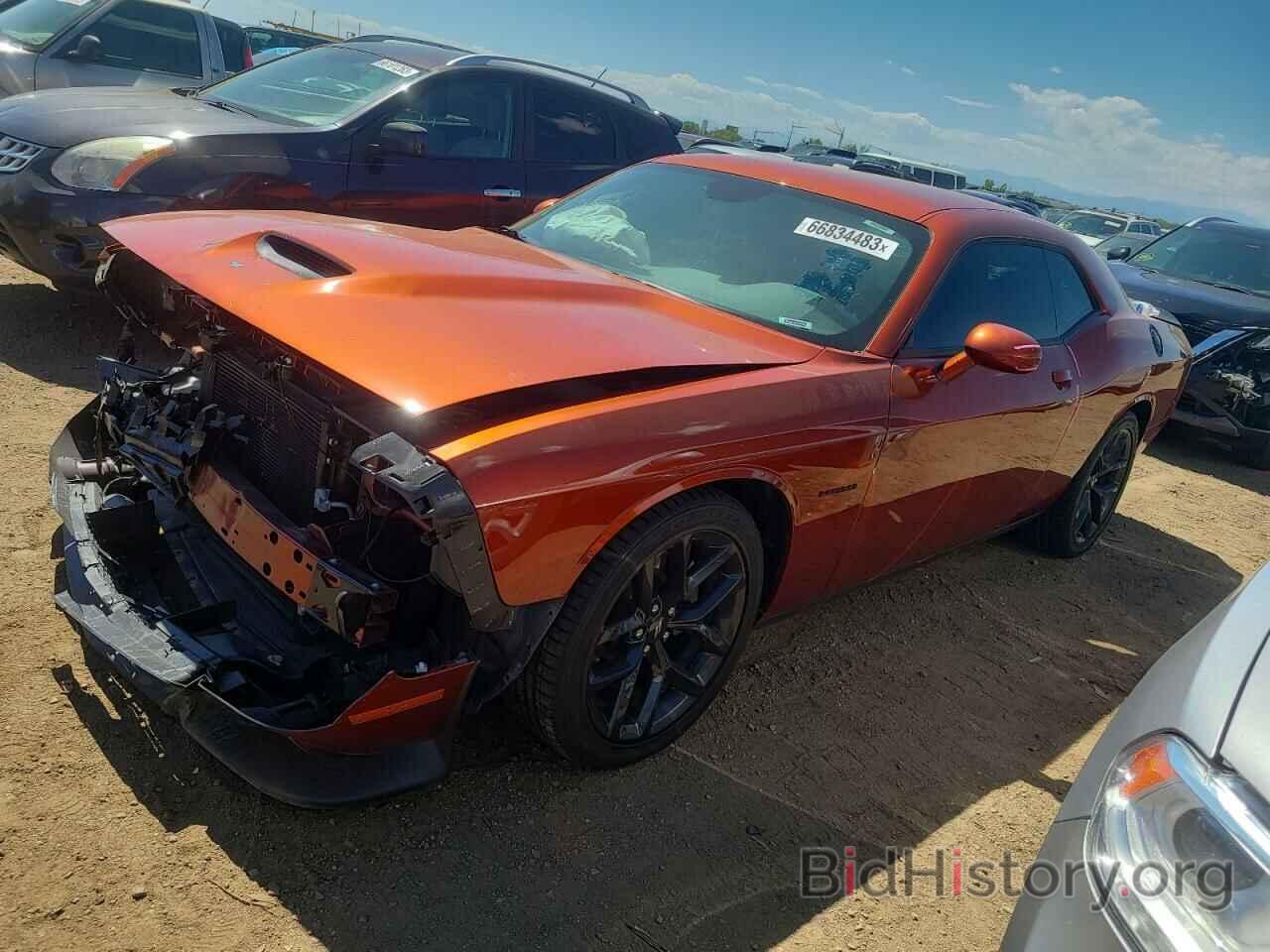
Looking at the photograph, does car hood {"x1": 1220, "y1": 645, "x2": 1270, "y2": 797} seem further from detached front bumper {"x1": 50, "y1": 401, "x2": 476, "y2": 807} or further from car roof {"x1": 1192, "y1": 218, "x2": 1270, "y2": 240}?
car roof {"x1": 1192, "y1": 218, "x2": 1270, "y2": 240}

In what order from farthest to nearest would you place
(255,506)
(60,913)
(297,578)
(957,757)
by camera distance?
(957,757)
(255,506)
(297,578)
(60,913)

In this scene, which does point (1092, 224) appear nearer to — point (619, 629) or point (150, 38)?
point (150, 38)

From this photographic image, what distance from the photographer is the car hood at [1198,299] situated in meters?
7.22

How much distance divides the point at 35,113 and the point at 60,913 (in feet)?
14.9

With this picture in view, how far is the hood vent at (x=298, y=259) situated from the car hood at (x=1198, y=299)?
21.4 ft

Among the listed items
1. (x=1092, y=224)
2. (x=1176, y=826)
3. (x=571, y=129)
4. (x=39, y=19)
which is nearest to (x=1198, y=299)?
(x=571, y=129)

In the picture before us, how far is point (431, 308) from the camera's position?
7.67 ft

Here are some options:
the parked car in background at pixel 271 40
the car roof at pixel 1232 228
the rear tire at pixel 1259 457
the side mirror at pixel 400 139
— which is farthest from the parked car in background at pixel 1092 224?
the side mirror at pixel 400 139

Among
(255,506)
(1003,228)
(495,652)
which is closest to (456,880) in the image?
(495,652)

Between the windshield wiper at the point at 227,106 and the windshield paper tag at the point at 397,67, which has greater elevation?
the windshield paper tag at the point at 397,67

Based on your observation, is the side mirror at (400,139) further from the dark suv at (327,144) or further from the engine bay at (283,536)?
the engine bay at (283,536)

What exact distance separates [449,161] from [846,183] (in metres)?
3.03

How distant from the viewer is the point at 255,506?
2.27 meters

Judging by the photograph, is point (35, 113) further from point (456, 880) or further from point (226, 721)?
point (456, 880)
